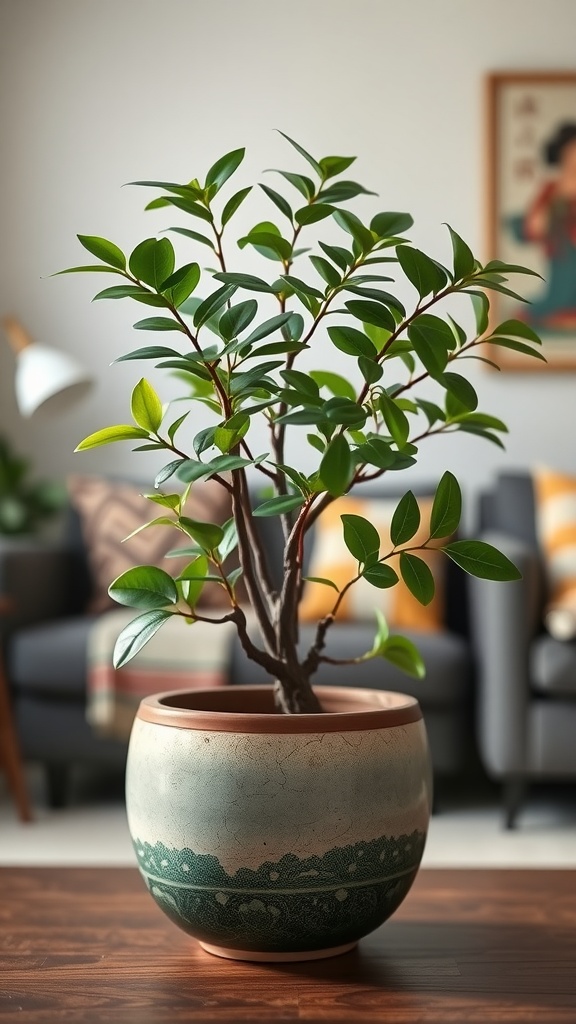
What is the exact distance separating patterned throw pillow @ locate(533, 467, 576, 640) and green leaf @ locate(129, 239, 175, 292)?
218 cm

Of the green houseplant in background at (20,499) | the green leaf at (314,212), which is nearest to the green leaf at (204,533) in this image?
the green leaf at (314,212)

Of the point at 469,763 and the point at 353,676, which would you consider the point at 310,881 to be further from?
the point at 469,763

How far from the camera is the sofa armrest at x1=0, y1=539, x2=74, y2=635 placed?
3.08 m

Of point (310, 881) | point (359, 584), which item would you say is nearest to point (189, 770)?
point (310, 881)

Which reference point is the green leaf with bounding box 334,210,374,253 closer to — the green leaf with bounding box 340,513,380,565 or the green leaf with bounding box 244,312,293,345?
the green leaf with bounding box 244,312,293,345

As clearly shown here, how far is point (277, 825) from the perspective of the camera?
0.71 m

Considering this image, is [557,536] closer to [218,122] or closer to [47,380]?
[47,380]

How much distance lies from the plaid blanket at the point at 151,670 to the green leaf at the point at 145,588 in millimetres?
2020

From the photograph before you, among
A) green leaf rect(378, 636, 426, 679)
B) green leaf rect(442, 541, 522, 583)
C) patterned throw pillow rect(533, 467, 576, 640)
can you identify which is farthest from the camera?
patterned throw pillow rect(533, 467, 576, 640)

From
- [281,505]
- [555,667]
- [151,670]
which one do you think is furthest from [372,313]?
[151,670]

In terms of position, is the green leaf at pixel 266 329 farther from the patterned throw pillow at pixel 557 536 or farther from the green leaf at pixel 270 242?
the patterned throw pillow at pixel 557 536

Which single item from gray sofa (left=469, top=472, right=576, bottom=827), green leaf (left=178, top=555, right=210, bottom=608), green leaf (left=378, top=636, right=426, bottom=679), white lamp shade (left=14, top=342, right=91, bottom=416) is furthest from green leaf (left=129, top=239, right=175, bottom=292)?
white lamp shade (left=14, top=342, right=91, bottom=416)

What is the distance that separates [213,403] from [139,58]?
329 centimetres

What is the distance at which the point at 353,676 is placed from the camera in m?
2.77
